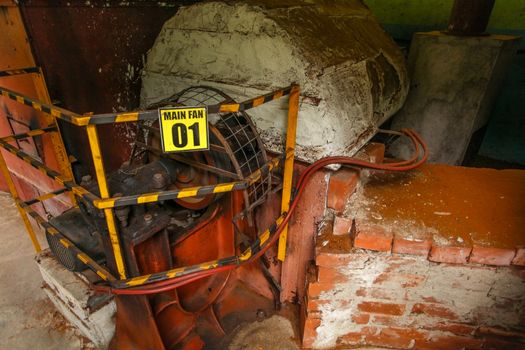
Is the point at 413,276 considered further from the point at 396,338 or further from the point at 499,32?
the point at 499,32

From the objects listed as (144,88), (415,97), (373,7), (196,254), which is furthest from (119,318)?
(373,7)

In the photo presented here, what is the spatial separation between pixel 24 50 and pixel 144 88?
81 cm

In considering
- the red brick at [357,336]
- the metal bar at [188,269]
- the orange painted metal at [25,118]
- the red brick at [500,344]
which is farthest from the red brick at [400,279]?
the orange painted metal at [25,118]

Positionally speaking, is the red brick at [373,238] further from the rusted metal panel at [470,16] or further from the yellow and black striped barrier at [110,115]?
the rusted metal panel at [470,16]

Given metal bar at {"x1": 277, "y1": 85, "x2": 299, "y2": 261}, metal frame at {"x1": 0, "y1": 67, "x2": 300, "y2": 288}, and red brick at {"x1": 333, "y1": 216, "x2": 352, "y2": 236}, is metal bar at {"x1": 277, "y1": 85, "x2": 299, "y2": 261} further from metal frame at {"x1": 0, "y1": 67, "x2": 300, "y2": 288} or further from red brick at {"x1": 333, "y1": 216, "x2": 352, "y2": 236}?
red brick at {"x1": 333, "y1": 216, "x2": 352, "y2": 236}

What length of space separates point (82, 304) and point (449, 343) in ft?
8.11

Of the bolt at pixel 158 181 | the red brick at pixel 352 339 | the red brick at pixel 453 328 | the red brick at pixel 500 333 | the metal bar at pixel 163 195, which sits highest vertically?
the metal bar at pixel 163 195

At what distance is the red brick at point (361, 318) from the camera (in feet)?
7.28

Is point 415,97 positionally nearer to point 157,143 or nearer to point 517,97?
point 517,97

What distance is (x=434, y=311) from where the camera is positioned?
6.84ft

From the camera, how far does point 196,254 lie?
2.18 meters

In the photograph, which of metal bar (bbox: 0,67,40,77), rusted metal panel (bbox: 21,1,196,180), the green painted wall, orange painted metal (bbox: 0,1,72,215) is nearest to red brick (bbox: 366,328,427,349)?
rusted metal panel (bbox: 21,1,196,180)

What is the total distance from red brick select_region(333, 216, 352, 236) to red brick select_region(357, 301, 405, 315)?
489mm

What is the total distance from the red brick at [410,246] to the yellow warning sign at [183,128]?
1.21 metres
